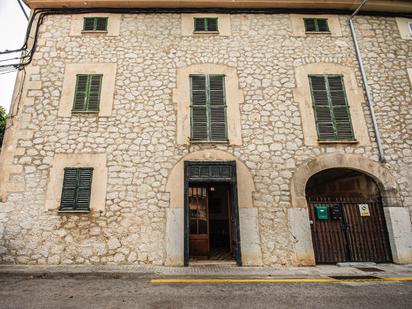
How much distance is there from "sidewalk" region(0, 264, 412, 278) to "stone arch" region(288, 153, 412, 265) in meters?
0.41

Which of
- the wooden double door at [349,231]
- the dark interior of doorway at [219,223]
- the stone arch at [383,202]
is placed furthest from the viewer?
the dark interior of doorway at [219,223]

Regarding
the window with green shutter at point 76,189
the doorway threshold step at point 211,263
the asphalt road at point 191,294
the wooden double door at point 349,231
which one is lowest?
the asphalt road at point 191,294

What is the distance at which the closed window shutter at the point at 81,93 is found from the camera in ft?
24.7

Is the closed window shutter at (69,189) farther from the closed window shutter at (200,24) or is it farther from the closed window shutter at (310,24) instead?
the closed window shutter at (310,24)

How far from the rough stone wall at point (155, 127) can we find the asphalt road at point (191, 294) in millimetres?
1662

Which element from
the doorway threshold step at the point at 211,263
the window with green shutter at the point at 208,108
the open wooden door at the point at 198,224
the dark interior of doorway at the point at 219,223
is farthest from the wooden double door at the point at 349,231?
the window with green shutter at the point at 208,108

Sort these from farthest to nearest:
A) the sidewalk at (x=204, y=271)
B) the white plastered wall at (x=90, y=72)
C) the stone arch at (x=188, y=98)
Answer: the white plastered wall at (x=90, y=72) < the stone arch at (x=188, y=98) < the sidewalk at (x=204, y=271)

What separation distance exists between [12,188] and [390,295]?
365 inches

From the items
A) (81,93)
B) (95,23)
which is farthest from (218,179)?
(95,23)

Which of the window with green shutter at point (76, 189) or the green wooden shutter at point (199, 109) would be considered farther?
the green wooden shutter at point (199, 109)

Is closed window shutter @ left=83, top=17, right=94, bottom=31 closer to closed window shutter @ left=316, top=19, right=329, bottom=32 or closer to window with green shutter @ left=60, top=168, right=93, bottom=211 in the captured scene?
window with green shutter @ left=60, top=168, right=93, bottom=211

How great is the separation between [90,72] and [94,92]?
76 cm

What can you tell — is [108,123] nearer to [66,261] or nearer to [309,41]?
[66,261]

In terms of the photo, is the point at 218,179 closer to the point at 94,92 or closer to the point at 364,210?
the point at 364,210
